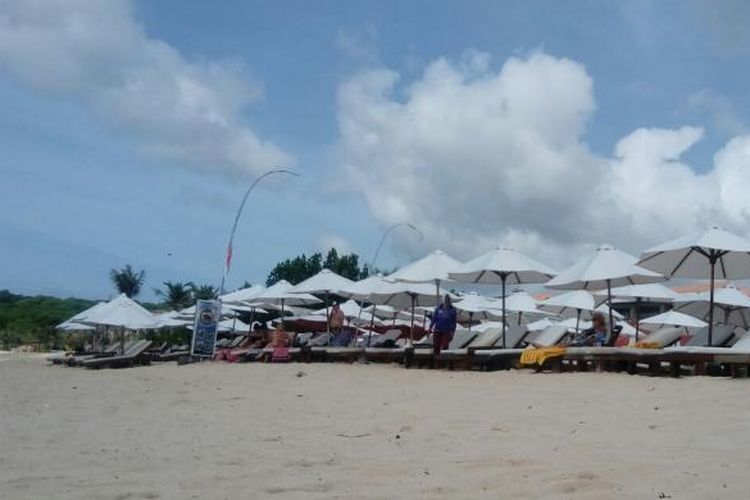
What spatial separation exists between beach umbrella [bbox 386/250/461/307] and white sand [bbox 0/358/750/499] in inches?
260

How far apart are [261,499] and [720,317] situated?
1857 centimetres

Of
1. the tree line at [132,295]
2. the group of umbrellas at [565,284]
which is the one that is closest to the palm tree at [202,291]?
the tree line at [132,295]

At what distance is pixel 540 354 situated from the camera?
42.8 feet

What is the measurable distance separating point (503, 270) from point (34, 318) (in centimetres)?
5517

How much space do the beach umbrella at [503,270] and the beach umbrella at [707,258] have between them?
9.82 feet

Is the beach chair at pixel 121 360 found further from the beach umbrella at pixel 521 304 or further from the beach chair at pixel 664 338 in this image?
the beach chair at pixel 664 338

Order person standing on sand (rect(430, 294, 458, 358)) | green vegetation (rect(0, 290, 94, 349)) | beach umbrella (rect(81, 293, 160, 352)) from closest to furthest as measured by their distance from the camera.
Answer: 1. person standing on sand (rect(430, 294, 458, 358))
2. beach umbrella (rect(81, 293, 160, 352))
3. green vegetation (rect(0, 290, 94, 349))

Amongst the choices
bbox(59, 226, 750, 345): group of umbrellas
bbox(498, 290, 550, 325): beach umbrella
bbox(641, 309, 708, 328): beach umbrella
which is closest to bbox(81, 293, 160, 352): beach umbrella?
bbox(59, 226, 750, 345): group of umbrellas

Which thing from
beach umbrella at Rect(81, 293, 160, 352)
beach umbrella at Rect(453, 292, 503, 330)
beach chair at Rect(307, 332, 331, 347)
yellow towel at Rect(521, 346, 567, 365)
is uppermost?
beach umbrella at Rect(453, 292, 503, 330)

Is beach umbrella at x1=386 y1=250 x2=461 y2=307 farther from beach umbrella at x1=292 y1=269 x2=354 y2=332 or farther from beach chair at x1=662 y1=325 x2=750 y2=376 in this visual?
beach chair at x1=662 y1=325 x2=750 y2=376

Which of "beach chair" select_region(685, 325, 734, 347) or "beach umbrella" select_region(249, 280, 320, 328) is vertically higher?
"beach umbrella" select_region(249, 280, 320, 328)

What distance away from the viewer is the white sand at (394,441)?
4605 millimetres

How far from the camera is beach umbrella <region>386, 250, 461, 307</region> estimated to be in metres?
18.0

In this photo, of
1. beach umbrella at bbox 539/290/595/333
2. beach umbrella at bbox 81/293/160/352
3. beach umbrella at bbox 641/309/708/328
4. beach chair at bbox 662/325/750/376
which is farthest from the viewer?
beach umbrella at bbox 81/293/160/352
